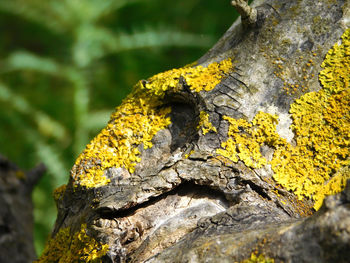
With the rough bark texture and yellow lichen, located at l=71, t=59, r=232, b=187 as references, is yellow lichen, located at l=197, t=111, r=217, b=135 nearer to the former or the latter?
yellow lichen, located at l=71, t=59, r=232, b=187

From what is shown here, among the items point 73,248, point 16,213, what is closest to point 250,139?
point 73,248

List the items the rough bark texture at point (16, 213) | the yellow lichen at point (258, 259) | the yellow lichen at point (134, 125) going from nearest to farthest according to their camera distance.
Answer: the yellow lichen at point (258, 259) < the yellow lichen at point (134, 125) < the rough bark texture at point (16, 213)

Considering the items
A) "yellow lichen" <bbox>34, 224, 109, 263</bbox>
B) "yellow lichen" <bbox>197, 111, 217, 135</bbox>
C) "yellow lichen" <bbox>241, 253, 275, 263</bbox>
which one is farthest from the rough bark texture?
"yellow lichen" <bbox>241, 253, 275, 263</bbox>

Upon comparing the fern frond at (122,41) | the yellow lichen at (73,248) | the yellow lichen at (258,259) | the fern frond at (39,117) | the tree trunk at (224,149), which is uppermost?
the fern frond at (122,41)

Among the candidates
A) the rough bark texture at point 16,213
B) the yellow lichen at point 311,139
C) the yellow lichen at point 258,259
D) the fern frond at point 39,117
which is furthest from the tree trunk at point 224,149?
A: the fern frond at point 39,117

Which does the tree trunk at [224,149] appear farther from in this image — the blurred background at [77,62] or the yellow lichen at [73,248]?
the blurred background at [77,62]

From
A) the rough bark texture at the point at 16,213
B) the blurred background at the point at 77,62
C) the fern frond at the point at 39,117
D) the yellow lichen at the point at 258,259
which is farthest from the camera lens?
the fern frond at the point at 39,117

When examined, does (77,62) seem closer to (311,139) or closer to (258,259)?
(311,139)

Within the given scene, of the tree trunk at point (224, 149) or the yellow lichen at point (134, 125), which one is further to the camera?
the yellow lichen at point (134, 125)
